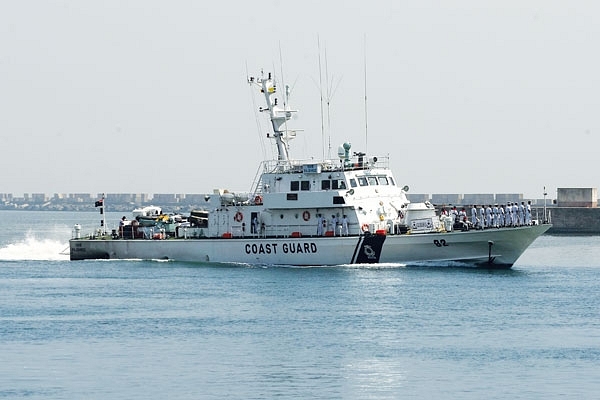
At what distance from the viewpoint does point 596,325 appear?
1487 inches

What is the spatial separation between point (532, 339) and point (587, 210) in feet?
247

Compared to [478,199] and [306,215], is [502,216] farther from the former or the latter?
[478,199]

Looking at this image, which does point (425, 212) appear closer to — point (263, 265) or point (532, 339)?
point (263, 265)

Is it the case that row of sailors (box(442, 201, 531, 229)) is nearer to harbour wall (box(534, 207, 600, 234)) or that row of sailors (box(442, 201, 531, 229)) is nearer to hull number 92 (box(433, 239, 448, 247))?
hull number 92 (box(433, 239, 448, 247))

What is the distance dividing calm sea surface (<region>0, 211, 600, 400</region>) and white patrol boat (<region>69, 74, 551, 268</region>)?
1.03 metres

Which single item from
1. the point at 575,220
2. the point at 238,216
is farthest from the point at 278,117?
the point at 575,220

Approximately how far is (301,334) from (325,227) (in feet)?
64.1

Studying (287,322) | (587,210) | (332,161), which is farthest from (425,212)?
(587,210)

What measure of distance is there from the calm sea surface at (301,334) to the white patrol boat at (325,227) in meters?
1.03

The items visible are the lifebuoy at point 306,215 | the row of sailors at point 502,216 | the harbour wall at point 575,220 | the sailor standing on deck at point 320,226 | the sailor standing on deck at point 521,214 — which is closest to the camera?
the row of sailors at point 502,216

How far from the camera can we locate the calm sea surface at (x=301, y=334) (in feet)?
95.2

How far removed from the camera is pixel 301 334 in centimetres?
3628

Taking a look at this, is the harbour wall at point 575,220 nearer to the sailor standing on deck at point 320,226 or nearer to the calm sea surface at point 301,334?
the calm sea surface at point 301,334

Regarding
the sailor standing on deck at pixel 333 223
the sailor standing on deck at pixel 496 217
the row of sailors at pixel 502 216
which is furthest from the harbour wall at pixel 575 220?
the sailor standing on deck at pixel 333 223
